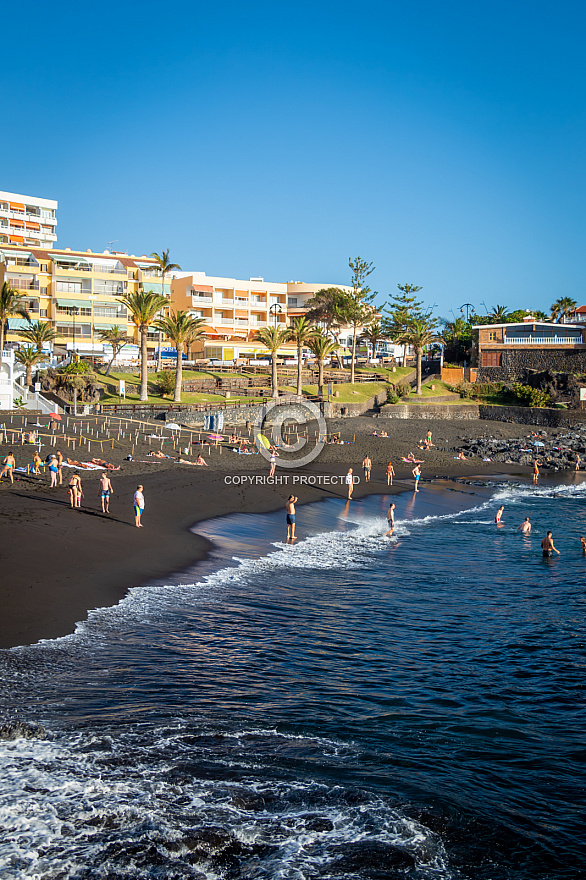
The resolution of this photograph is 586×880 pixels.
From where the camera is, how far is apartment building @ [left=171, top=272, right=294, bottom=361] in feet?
285

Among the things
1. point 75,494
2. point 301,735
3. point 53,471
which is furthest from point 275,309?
point 301,735

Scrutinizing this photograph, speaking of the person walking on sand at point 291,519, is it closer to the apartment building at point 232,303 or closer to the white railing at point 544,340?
the white railing at point 544,340

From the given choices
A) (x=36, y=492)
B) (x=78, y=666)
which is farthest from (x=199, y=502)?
(x=78, y=666)

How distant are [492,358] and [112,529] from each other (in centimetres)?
5686

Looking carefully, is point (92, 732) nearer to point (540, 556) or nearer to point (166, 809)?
point (166, 809)

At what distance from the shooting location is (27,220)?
328 feet

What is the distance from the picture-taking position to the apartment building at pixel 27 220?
9731cm

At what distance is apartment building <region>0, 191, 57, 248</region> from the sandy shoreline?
255 ft

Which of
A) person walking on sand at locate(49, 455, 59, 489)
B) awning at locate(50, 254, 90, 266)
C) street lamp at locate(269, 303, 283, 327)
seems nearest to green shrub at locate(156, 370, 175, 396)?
awning at locate(50, 254, 90, 266)

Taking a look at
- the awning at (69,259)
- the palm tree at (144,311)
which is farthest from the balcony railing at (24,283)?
the palm tree at (144,311)

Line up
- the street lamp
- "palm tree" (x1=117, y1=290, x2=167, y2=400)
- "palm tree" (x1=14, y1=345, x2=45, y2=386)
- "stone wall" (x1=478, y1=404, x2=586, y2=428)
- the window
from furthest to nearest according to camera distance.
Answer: the street lamp, the window, "stone wall" (x1=478, y1=404, x2=586, y2=428), "palm tree" (x1=117, y1=290, x2=167, y2=400), "palm tree" (x1=14, y1=345, x2=45, y2=386)

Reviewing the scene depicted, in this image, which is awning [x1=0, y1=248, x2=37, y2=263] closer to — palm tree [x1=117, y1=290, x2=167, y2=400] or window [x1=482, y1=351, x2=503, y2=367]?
palm tree [x1=117, y1=290, x2=167, y2=400]

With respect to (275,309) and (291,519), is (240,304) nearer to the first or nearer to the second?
(275,309)

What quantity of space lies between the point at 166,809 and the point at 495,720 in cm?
566
